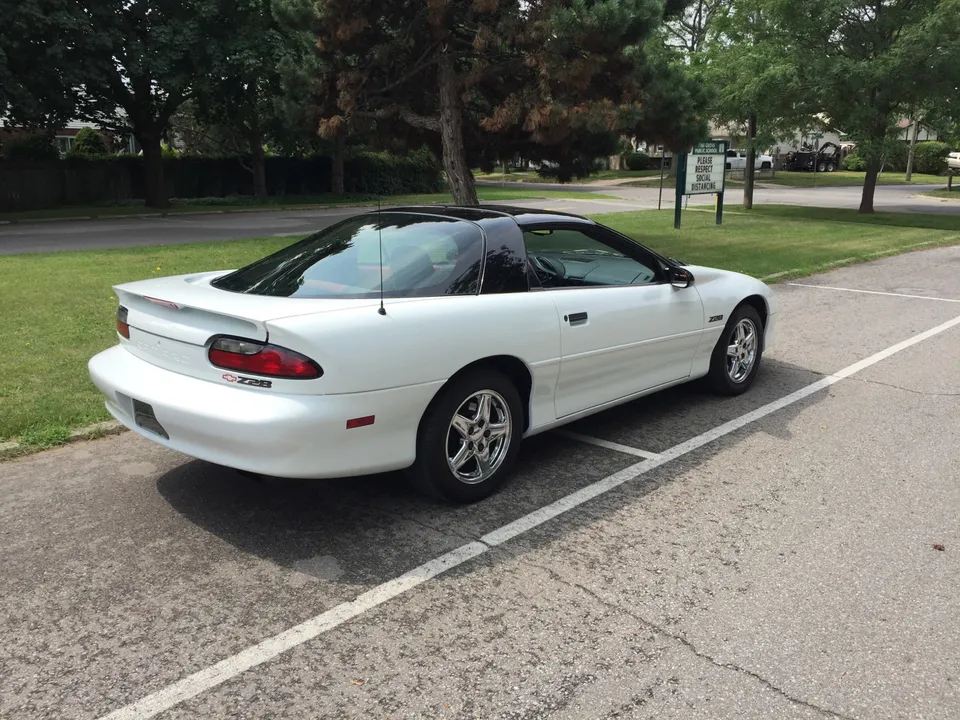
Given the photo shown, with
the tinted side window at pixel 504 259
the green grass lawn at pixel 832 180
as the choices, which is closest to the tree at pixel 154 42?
the tinted side window at pixel 504 259

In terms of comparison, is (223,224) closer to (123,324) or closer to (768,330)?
(768,330)

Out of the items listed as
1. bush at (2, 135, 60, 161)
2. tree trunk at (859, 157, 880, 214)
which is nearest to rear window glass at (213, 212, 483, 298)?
tree trunk at (859, 157, 880, 214)

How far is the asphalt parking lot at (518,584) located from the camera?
2756mm

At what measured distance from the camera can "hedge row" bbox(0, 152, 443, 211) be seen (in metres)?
28.8

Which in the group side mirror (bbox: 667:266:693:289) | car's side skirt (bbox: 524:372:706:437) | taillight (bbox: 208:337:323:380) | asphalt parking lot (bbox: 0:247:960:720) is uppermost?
side mirror (bbox: 667:266:693:289)

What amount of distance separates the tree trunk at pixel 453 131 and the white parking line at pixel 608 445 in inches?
445

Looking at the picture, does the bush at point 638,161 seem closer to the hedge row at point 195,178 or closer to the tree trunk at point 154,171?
the hedge row at point 195,178

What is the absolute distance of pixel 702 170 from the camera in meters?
19.9

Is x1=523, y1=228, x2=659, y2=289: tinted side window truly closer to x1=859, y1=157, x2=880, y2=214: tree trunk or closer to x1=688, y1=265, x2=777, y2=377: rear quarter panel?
x1=688, y1=265, x2=777, y2=377: rear quarter panel

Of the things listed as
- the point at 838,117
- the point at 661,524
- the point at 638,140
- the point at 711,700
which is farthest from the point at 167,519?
the point at 838,117

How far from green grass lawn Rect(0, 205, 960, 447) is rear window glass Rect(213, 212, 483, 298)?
1822 mm

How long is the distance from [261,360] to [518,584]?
141 centimetres

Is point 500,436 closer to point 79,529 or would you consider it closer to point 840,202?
point 79,529

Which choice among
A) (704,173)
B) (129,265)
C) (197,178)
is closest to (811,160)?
(197,178)
